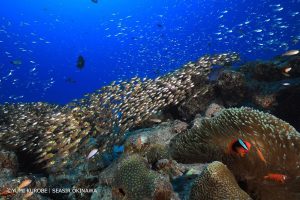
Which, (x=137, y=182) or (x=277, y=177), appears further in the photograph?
(x=137, y=182)

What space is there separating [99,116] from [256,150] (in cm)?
694

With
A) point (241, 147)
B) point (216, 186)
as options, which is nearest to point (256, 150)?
point (241, 147)

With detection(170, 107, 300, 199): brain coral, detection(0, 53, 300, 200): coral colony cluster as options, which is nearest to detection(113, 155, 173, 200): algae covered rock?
detection(0, 53, 300, 200): coral colony cluster

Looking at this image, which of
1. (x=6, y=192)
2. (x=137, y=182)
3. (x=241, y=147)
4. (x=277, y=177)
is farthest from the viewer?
(x=6, y=192)

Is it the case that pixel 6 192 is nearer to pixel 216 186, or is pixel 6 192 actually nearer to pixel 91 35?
pixel 216 186

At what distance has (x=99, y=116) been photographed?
1022cm

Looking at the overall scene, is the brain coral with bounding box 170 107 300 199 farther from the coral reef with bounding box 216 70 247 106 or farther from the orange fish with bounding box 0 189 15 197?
the coral reef with bounding box 216 70 247 106

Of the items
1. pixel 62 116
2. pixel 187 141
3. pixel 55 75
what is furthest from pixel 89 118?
pixel 55 75

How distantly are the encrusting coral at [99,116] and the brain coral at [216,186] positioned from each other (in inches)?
177

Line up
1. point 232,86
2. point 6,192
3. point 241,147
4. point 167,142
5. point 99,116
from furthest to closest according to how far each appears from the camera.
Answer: point 232,86, point 99,116, point 167,142, point 6,192, point 241,147

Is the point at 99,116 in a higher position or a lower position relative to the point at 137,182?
lower

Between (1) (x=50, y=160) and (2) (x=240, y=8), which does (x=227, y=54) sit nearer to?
(1) (x=50, y=160)

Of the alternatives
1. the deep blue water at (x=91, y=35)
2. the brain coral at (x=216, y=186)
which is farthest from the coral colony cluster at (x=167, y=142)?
the deep blue water at (x=91, y=35)

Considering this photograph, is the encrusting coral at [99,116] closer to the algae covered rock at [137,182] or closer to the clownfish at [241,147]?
the algae covered rock at [137,182]
